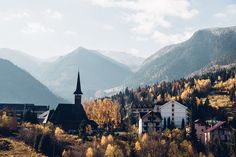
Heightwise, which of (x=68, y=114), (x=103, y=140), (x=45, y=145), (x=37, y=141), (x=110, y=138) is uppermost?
(x=68, y=114)

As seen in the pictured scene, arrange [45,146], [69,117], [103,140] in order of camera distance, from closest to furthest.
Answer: [45,146]
[103,140]
[69,117]

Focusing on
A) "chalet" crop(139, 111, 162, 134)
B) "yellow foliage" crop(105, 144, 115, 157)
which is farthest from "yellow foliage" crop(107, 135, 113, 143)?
"chalet" crop(139, 111, 162, 134)

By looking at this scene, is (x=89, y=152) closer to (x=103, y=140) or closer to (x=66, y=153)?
(x=66, y=153)

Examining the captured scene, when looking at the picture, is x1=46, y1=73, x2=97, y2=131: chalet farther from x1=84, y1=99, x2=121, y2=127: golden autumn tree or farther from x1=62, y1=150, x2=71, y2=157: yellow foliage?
x1=62, y1=150, x2=71, y2=157: yellow foliage

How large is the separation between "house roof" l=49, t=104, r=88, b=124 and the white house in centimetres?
2830

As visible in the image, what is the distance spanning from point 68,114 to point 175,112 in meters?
37.4

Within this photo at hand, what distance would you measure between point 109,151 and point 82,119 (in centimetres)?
4203

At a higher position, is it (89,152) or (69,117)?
(69,117)

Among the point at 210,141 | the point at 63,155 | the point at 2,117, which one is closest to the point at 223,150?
the point at 210,141

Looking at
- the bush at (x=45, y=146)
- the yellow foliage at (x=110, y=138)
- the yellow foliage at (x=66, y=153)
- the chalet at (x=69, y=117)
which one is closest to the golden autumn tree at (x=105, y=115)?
the chalet at (x=69, y=117)

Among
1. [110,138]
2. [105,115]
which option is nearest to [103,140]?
[110,138]

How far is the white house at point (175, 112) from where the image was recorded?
162875 millimetres

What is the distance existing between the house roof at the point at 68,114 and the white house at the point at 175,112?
1114 inches

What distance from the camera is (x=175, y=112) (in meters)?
163
